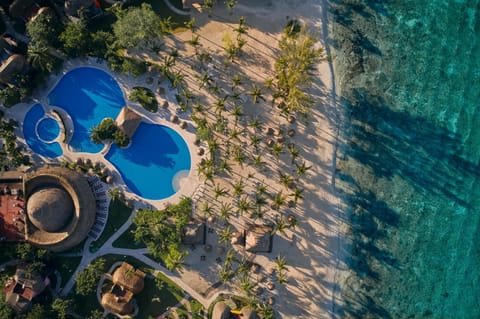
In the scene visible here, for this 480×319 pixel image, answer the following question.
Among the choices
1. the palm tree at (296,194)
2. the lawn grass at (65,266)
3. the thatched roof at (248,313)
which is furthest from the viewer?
the lawn grass at (65,266)

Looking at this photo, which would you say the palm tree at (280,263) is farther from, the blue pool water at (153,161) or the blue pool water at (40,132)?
the blue pool water at (40,132)

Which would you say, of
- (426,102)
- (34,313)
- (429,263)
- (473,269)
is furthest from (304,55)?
(34,313)

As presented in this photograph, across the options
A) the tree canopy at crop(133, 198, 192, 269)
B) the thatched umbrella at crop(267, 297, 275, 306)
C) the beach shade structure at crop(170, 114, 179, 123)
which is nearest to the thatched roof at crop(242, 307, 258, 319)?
the thatched umbrella at crop(267, 297, 275, 306)

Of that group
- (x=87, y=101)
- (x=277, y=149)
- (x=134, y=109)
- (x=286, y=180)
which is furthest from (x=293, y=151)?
(x=87, y=101)

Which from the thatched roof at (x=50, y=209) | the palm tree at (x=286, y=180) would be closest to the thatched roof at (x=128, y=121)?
the thatched roof at (x=50, y=209)

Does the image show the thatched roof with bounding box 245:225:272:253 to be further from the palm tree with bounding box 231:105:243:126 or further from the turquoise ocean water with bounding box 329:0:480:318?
the palm tree with bounding box 231:105:243:126

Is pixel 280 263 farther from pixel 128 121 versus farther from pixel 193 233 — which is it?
pixel 128 121
